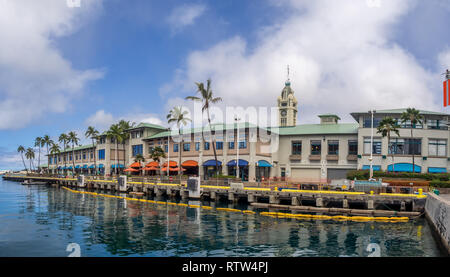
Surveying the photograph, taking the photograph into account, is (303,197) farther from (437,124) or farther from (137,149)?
(137,149)

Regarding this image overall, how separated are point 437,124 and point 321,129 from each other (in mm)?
19155

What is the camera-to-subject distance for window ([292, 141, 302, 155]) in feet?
206

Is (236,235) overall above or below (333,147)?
below

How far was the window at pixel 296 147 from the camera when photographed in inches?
2470

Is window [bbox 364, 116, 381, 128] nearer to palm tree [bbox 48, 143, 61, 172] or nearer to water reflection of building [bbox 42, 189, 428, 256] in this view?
water reflection of building [bbox 42, 189, 428, 256]

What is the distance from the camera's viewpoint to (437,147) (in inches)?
2130

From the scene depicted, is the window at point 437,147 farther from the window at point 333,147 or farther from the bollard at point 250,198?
the bollard at point 250,198

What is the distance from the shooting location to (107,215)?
3459 centimetres

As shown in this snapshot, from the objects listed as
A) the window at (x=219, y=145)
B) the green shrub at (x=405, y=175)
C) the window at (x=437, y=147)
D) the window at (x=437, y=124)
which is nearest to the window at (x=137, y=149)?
the window at (x=219, y=145)

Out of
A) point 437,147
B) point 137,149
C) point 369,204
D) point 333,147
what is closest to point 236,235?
point 369,204

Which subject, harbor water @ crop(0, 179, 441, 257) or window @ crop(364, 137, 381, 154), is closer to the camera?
harbor water @ crop(0, 179, 441, 257)

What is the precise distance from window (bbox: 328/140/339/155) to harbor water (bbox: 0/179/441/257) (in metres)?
29.7

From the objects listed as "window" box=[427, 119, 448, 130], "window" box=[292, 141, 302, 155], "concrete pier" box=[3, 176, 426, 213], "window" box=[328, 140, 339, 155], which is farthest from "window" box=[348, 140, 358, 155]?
"concrete pier" box=[3, 176, 426, 213]
